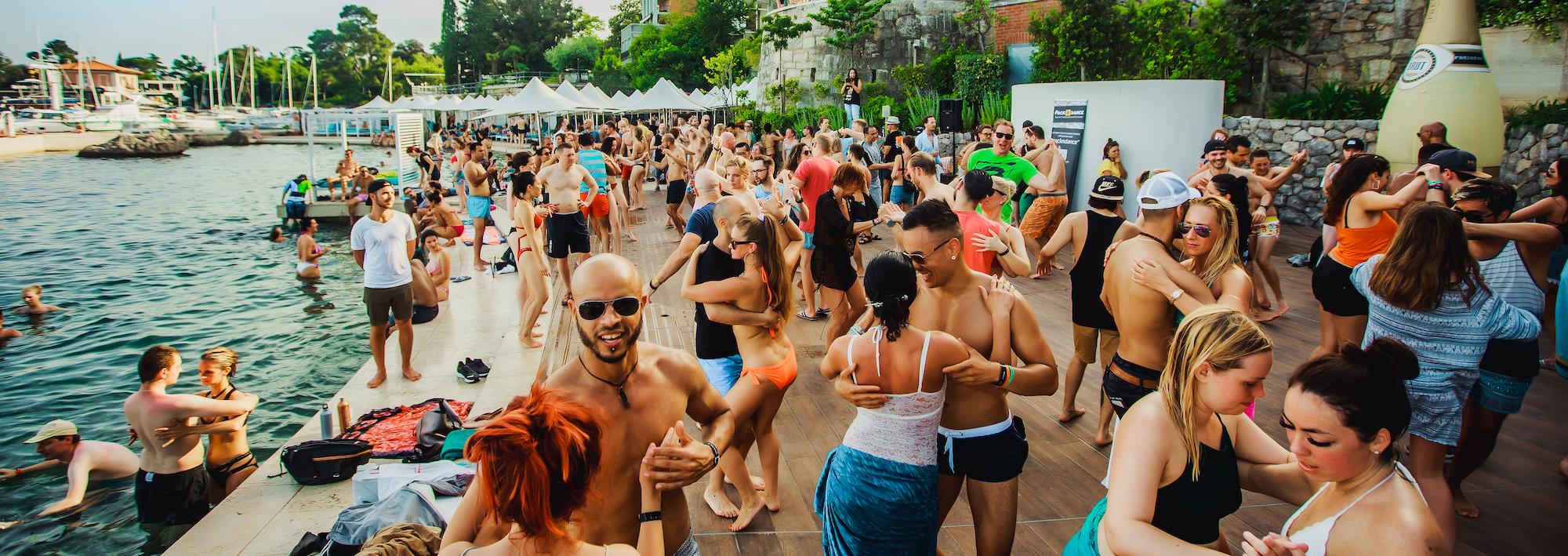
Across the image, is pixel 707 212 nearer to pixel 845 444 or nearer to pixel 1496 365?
pixel 845 444

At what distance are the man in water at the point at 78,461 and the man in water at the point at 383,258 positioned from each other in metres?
2.30

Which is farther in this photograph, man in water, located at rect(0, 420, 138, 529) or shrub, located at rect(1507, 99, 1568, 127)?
shrub, located at rect(1507, 99, 1568, 127)

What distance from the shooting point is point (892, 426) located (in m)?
2.59

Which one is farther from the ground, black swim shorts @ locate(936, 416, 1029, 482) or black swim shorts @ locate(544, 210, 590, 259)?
black swim shorts @ locate(544, 210, 590, 259)

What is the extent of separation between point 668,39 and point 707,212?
1698 inches

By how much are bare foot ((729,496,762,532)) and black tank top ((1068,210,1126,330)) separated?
2.07 metres

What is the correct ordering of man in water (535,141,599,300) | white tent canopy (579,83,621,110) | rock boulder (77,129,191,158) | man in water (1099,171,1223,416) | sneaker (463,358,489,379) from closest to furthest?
man in water (1099,171,1223,416) < sneaker (463,358,489,379) < man in water (535,141,599,300) < white tent canopy (579,83,621,110) < rock boulder (77,129,191,158)

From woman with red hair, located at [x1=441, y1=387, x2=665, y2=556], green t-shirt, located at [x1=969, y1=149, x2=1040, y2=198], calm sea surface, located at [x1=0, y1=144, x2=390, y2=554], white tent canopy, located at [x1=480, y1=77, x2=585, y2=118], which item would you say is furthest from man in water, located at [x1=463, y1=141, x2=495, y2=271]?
white tent canopy, located at [x1=480, y1=77, x2=585, y2=118]

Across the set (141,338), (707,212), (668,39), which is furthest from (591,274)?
(668,39)

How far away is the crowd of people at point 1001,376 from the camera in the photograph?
1.78 metres

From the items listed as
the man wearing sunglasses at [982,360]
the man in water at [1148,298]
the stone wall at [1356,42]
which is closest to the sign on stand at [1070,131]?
the stone wall at [1356,42]

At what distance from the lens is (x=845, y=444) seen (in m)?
2.72

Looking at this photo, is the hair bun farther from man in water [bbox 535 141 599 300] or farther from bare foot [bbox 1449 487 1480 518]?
man in water [bbox 535 141 599 300]

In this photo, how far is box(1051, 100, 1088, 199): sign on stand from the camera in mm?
11391
